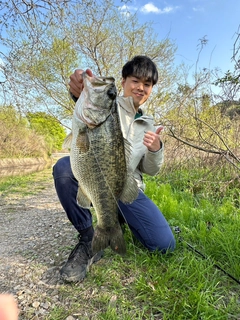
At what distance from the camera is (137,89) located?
9.04ft

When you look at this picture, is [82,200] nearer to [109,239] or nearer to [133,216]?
[109,239]

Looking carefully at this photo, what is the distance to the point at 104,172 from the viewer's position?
1.94 m

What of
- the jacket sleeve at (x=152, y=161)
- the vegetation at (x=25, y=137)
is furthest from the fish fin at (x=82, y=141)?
the vegetation at (x=25, y=137)

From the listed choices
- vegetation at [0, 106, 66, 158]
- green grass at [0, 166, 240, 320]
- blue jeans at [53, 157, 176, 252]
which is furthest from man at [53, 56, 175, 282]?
vegetation at [0, 106, 66, 158]

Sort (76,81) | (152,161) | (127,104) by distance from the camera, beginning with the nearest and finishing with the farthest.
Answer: (76,81)
(152,161)
(127,104)

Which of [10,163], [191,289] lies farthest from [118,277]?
[10,163]

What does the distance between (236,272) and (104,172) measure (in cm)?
140

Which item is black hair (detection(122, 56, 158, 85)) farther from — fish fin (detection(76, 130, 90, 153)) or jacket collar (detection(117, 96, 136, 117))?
fish fin (detection(76, 130, 90, 153))

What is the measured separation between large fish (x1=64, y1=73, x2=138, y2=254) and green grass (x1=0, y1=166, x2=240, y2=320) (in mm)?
329

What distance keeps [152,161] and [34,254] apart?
1678 mm

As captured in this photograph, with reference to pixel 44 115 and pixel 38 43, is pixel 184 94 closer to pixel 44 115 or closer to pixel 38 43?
pixel 38 43

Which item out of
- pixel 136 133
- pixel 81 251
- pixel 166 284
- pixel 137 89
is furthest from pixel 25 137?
pixel 166 284

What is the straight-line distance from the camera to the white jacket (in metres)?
2.50

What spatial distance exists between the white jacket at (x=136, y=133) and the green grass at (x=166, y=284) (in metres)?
0.76
